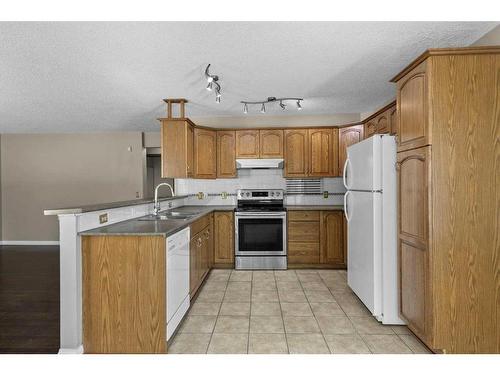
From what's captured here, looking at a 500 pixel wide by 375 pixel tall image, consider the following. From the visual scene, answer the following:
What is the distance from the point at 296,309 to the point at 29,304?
9.14ft

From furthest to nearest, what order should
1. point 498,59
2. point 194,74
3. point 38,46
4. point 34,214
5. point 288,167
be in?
1. point 34,214
2. point 288,167
3. point 194,74
4. point 38,46
5. point 498,59

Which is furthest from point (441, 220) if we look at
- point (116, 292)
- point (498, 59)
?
point (116, 292)

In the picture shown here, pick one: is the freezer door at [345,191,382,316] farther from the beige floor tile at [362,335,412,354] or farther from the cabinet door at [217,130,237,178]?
the cabinet door at [217,130,237,178]

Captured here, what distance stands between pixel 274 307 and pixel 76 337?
5.74 ft

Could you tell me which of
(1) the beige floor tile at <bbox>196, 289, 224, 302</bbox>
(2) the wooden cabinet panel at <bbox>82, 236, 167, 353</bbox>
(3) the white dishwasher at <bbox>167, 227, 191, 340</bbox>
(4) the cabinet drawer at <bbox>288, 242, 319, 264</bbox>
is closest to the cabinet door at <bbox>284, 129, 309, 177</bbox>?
(4) the cabinet drawer at <bbox>288, 242, 319, 264</bbox>

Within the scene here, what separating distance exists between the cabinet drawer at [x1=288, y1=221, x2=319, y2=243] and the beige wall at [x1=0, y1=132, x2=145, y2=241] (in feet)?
12.3

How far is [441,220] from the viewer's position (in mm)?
1940

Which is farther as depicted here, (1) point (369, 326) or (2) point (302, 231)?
(2) point (302, 231)

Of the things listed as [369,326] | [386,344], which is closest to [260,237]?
[369,326]

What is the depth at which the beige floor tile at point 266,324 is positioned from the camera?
247 cm

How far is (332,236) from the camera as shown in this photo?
4285mm

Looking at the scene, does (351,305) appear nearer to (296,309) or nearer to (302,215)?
(296,309)

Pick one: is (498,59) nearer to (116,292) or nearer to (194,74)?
(194,74)

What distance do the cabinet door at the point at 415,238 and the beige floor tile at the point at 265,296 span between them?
1301 mm
